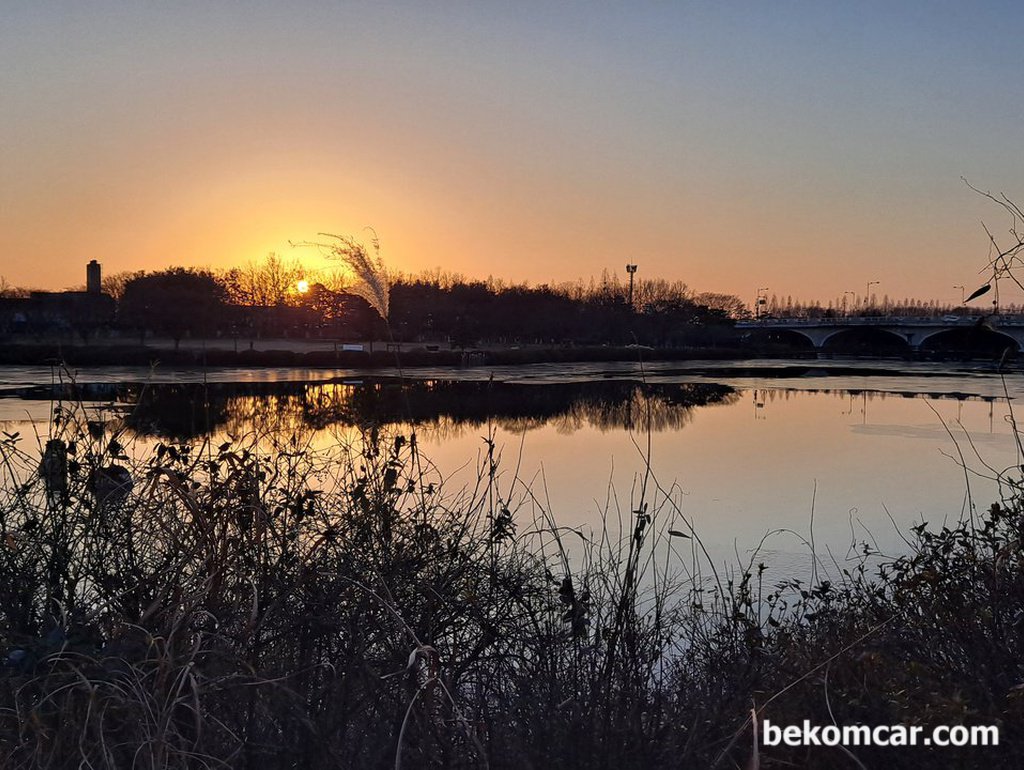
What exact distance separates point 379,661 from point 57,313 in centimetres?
6865

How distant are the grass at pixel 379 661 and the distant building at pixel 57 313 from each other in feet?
192

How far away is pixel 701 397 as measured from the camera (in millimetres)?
31391

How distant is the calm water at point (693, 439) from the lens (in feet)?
30.0

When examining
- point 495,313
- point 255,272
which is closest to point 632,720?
point 495,313

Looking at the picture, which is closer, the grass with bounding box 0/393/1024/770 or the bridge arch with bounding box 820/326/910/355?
the grass with bounding box 0/393/1024/770

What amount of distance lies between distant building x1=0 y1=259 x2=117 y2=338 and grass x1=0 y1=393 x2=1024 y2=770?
58.5m

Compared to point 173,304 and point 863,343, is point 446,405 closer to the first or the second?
point 173,304

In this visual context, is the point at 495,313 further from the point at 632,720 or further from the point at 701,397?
the point at 632,720

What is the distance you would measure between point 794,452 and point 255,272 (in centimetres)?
8248

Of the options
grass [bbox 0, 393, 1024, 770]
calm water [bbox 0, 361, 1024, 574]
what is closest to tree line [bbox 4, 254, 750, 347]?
calm water [bbox 0, 361, 1024, 574]

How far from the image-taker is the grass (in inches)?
115

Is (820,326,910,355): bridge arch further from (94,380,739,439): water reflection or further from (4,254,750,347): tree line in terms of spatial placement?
(94,380,739,439): water reflection

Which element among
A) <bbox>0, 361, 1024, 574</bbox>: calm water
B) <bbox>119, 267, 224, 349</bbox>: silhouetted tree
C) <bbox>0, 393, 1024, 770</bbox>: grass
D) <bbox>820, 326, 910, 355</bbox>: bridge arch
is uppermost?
<bbox>119, 267, 224, 349</bbox>: silhouetted tree

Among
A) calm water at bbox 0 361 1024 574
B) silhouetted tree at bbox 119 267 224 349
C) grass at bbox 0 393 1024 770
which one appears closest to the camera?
grass at bbox 0 393 1024 770
